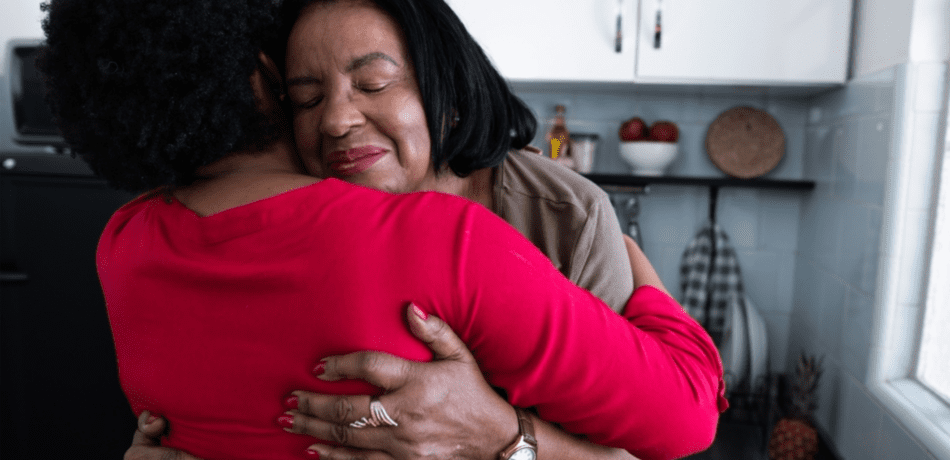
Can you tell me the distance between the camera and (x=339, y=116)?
76cm

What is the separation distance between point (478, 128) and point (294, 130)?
264 mm

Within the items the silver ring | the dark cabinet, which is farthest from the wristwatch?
the dark cabinet

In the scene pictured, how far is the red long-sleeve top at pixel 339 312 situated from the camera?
510 mm

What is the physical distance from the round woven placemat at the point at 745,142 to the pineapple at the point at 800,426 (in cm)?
72

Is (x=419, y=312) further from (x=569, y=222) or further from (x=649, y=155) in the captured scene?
(x=649, y=155)

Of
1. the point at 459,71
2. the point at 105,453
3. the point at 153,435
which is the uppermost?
the point at 459,71

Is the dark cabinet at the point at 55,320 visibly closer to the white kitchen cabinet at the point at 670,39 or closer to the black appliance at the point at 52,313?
the black appliance at the point at 52,313

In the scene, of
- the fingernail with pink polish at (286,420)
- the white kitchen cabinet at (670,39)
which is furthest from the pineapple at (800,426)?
the fingernail with pink polish at (286,420)

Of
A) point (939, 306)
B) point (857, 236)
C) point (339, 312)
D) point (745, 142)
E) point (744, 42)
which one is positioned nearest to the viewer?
point (339, 312)

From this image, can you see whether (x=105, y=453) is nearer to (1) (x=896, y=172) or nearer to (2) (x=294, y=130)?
(2) (x=294, y=130)

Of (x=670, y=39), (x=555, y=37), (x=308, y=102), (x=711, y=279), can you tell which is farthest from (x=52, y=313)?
(x=711, y=279)

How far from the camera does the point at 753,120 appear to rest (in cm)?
207

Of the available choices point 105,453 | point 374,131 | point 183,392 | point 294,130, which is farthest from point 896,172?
point 105,453

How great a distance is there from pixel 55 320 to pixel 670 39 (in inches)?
79.5
